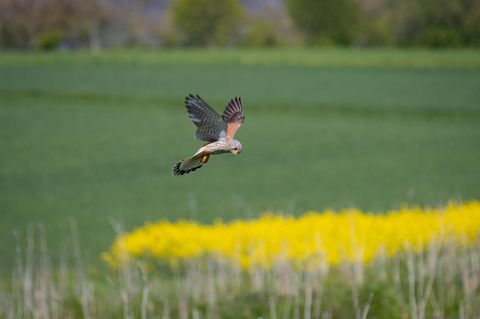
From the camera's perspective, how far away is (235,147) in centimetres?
365

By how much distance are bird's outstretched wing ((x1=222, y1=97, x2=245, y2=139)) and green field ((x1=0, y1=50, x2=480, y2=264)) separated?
13 cm

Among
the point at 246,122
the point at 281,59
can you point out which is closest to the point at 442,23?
the point at 281,59

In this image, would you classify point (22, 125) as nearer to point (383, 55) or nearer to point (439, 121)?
point (439, 121)

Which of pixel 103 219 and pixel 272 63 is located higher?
pixel 272 63

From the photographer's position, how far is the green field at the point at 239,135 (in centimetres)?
2520

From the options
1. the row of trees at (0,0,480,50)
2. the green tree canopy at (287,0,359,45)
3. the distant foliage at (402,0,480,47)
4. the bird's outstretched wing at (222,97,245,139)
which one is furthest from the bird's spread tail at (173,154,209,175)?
the distant foliage at (402,0,480,47)

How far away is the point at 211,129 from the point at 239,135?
5.03 meters

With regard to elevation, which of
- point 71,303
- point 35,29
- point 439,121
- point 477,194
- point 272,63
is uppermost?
point 35,29

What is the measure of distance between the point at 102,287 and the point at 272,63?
53.7 meters

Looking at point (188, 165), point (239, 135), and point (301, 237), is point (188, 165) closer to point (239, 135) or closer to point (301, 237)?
point (239, 135)

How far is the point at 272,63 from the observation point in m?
68.0

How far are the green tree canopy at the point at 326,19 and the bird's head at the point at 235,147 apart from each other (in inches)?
2344

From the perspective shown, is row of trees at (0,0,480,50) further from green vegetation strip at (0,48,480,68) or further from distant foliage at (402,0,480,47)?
green vegetation strip at (0,48,480,68)

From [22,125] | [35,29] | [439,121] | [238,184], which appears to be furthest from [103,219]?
[35,29]
